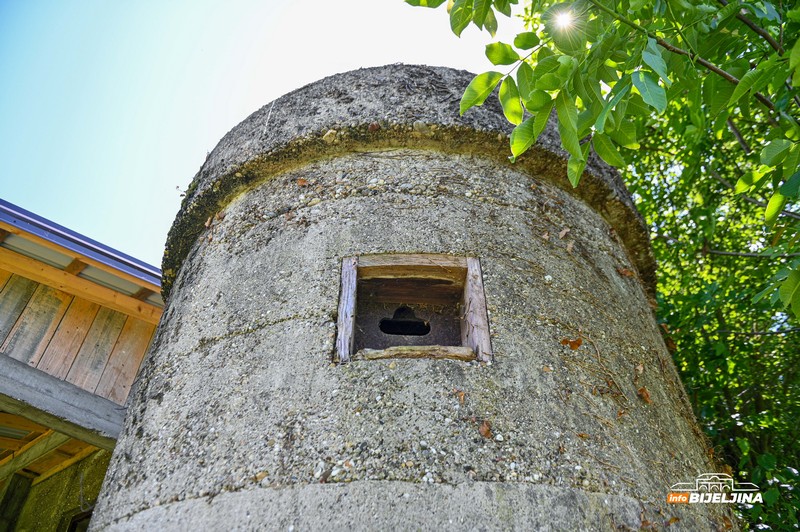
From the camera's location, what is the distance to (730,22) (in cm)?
225

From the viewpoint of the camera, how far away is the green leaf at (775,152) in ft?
6.53

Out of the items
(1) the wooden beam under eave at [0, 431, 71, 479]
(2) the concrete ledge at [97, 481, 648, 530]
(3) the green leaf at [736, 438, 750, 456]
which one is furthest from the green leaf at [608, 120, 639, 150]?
(1) the wooden beam under eave at [0, 431, 71, 479]

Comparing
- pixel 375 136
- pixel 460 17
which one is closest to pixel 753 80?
pixel 460 17

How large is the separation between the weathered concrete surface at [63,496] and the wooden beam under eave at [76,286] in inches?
63.7

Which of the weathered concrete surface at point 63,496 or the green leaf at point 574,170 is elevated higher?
the green leaf at point 574,170

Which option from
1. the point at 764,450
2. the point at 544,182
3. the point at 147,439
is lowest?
the point at 147,439

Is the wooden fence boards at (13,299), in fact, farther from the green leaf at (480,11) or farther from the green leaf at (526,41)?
the green leaf at (526,41)

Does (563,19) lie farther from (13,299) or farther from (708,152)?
(708,152)

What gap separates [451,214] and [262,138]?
1361mm

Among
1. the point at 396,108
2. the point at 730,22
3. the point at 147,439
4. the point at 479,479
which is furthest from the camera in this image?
the point at 396,108

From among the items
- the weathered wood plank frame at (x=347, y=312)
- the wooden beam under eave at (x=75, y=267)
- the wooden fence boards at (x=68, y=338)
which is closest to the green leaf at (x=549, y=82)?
the weathered wood plank frame at (x=347, y=312)

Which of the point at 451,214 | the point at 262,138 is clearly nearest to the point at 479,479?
the point at 451,214

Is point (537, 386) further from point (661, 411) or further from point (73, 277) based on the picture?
point (73, 277)

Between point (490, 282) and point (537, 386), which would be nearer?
point (537, 386)
